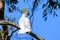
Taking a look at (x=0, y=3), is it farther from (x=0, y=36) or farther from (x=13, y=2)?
(x=13, y=2)

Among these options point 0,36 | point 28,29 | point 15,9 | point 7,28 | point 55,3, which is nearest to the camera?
point 28,29

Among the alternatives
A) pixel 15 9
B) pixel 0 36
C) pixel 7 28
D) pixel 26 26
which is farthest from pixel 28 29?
pixel 15 9

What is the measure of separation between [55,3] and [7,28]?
2.16 m

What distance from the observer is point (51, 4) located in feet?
22.8

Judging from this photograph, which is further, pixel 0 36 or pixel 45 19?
pixel 45 19

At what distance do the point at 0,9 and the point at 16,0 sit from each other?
5.83 ft

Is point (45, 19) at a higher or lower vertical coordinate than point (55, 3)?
lower

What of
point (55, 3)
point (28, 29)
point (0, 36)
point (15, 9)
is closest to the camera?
point (28, 29)

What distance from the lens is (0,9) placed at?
528 cm

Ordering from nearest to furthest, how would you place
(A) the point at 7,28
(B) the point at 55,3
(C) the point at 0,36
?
(C) the point at 0,36 < (A) the point at 7,28 < (B) the point at 55,3

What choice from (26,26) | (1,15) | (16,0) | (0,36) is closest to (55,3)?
(16,0)

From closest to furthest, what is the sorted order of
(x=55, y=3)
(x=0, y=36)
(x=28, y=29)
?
(x=28, y=29), (x=0, y=36), (x=55, y=3)

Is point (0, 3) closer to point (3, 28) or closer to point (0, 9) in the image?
point (0, 9)

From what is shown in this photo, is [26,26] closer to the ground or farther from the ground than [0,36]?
farther from the ground
